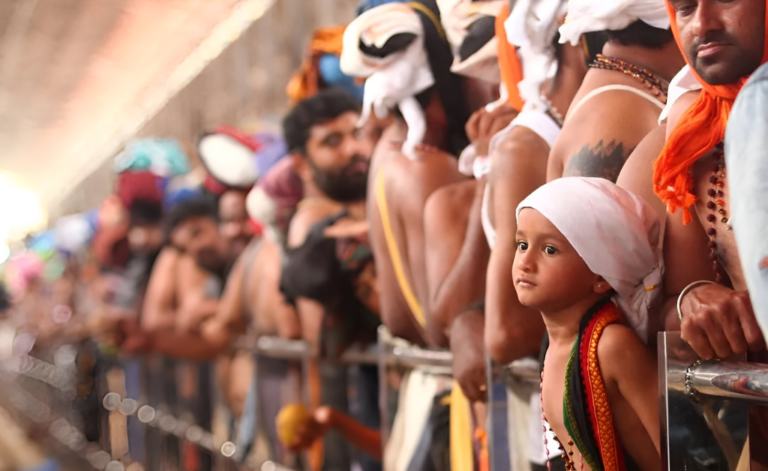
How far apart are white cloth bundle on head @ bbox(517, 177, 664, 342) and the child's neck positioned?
2 centimetres

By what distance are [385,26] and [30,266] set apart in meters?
3.15

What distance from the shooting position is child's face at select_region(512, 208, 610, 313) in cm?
61

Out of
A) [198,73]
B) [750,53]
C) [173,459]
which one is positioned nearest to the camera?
[750,53]

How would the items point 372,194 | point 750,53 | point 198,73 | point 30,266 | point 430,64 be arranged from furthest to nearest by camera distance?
point 30,266
point 198,73
point 372,194
point 430,64
point 750,53

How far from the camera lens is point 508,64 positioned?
2.78 ft

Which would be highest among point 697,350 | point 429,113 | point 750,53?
point 429,113

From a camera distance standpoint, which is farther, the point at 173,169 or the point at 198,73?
the point at 173,169

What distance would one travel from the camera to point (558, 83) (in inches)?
Result: 31.6

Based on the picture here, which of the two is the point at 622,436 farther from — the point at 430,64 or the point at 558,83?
the point at 430,64

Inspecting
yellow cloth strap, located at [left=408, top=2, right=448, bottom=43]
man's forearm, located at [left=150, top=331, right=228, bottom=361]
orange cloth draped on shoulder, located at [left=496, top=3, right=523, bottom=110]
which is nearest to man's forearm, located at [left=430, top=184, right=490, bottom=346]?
orange cloth draped on shoulder, located at [left=496, top=3, right=523, bottom=110]

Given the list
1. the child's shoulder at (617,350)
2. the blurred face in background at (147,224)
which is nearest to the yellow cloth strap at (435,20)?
the child's shoulder at (617,350)

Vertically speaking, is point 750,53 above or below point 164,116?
below

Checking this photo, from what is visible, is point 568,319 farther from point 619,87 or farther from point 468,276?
point 468,276

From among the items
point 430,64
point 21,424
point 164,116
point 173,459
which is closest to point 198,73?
point 164,116
